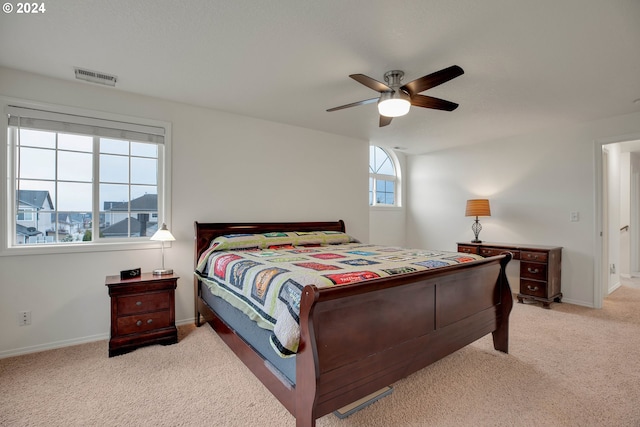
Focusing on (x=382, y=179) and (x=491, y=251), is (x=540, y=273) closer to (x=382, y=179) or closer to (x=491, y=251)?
(x=491, y=251)

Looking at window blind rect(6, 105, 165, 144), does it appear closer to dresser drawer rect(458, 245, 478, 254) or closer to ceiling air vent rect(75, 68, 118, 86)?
ceiling air vent rect(75, 68, 118, 86)

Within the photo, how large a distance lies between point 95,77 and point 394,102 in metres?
2.67

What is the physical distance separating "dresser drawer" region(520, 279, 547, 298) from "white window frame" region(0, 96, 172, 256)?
14.8ft

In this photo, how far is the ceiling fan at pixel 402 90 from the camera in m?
2.15

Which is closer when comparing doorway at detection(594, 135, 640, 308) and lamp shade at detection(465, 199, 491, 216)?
doorway at detection(594, 135, 640, 308)

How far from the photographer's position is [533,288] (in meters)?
3.89

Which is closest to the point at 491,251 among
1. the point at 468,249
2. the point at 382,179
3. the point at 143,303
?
the point at 468,249

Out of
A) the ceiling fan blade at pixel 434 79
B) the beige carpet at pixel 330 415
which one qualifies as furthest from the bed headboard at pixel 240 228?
Answer: the ceiling fan blade at pixel 434 79

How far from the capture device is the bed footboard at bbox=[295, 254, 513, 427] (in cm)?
144

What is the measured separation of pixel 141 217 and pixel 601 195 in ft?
18.2

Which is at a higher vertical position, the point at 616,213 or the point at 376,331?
the point at 616,213

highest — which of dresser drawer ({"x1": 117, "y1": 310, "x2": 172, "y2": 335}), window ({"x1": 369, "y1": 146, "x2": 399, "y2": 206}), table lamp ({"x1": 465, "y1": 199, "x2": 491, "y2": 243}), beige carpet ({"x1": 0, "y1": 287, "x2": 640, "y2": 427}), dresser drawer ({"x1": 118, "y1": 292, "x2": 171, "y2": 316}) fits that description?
window ({"x1": 369, "y1": 146, "x2": 399, "y2": 206})

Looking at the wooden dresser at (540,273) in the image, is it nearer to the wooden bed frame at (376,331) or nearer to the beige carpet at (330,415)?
the beige carpet at (330,415)

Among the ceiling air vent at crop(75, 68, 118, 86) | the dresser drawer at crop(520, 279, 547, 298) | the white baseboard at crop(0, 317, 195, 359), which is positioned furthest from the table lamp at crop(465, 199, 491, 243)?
the white baseboard at crop(0, 317, 195, 359)
